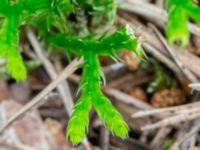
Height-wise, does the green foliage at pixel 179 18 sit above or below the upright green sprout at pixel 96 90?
above

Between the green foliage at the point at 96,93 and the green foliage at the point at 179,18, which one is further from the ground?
the green foliage at the point at 179,18

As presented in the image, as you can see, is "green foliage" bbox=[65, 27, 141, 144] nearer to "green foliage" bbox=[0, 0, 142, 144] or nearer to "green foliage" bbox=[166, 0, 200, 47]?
"green foliage" bbox=[0, 0, 142, 144]

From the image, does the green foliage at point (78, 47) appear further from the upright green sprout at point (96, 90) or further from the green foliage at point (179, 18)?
the green foliage at point (179, 18)

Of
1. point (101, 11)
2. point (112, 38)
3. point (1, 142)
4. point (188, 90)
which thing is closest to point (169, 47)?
point (188, 90)

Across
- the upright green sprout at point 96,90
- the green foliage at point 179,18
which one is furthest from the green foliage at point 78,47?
the green foliage at point 179,18

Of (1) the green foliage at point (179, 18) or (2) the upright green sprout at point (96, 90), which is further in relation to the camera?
(2) the upright green sprout at point (96, 90)

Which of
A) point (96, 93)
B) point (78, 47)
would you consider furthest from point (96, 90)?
point (78, 47)

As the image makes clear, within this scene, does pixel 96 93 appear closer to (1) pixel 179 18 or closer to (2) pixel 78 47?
(2) pixel 78 47
